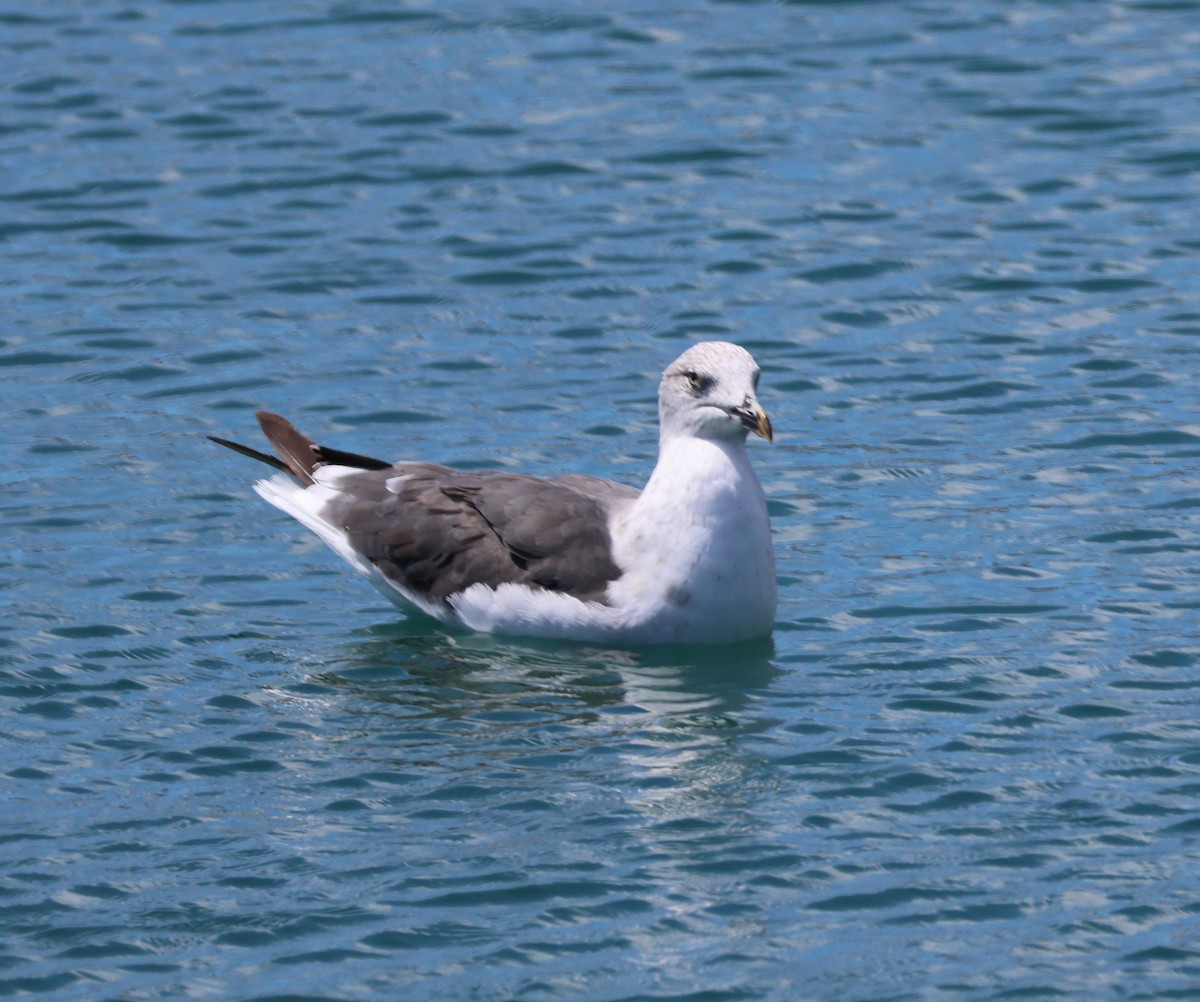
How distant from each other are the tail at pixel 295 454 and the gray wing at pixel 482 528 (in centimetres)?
24

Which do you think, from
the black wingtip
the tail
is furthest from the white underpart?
the black wingtip

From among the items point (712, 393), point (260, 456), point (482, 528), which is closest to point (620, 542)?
point (482, 528)

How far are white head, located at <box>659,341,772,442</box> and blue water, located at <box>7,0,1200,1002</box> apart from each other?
1.17 meters

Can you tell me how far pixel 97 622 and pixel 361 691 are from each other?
70.0 inches

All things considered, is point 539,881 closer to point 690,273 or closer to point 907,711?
point 907,711

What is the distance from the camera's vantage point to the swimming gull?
12.7m

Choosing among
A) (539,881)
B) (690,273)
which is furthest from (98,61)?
(539,881)

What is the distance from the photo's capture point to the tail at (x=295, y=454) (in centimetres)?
1412

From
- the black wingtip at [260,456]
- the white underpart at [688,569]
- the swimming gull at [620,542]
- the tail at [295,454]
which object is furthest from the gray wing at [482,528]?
the black wingtip at [260,456]

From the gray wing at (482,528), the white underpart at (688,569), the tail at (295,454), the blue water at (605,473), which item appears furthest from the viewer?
the tail at (295,454)

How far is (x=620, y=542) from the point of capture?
1298cm

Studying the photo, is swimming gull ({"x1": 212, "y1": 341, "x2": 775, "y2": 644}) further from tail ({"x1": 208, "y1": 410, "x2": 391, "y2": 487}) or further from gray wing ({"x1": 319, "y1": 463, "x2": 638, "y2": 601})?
tail ({"x1": 208, "y1": 410, "x2": 391, "y2": 487})

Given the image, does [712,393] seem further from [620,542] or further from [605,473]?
[605,473]

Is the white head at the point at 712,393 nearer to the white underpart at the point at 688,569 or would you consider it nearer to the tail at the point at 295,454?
the white underpart at the point at 688,569
